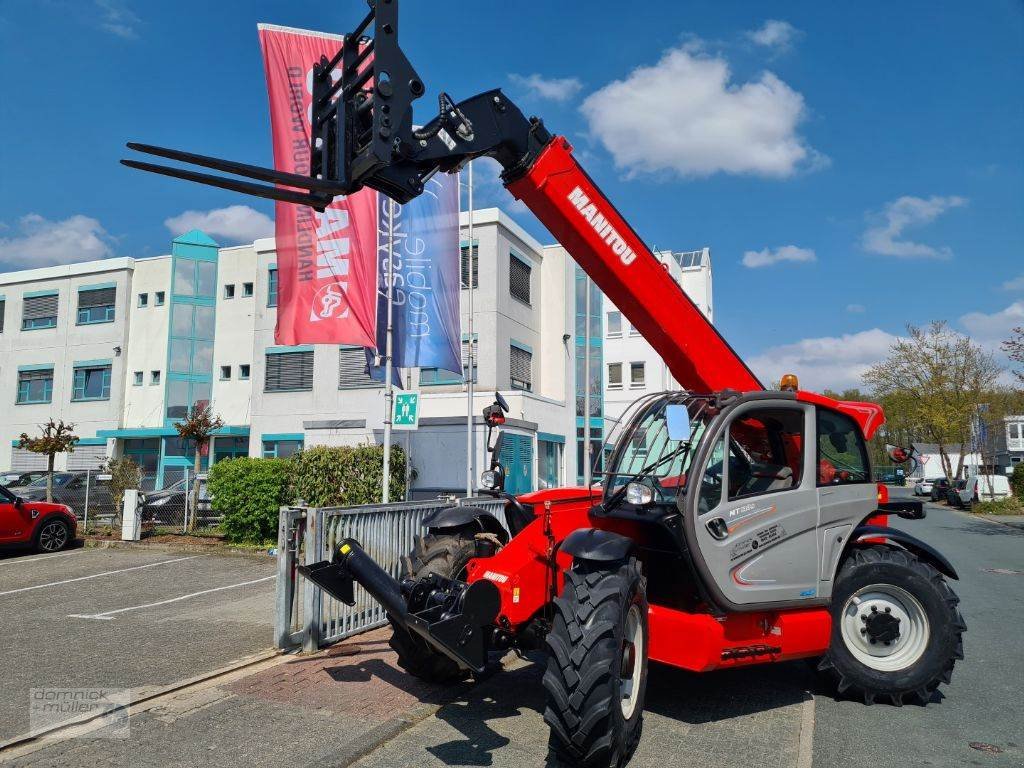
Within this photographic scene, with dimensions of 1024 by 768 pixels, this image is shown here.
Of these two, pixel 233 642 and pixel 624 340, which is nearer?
pixel 233 642

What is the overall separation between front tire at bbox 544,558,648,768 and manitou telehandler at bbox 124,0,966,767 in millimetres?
12

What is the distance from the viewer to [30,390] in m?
34.5

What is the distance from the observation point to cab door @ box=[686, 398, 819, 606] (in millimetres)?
5137

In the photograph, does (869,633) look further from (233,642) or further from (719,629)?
(233,642)

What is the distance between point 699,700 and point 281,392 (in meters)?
22.5

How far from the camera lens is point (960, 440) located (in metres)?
40.3

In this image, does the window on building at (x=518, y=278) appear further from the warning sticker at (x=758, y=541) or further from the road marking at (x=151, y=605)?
the warning sticker at (x=758, y=541)

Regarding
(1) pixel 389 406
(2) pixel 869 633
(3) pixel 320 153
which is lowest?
(2) pixel 869 633

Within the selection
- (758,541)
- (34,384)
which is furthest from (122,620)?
(34,384)

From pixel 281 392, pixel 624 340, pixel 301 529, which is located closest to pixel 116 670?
pixel 301 529

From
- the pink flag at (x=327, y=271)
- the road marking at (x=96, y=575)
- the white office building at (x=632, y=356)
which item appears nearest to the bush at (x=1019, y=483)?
the white office building at (x=632, y=356)

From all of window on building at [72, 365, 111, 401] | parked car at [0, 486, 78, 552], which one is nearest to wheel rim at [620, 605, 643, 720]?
parked car at [0, 486, 78, 552]
